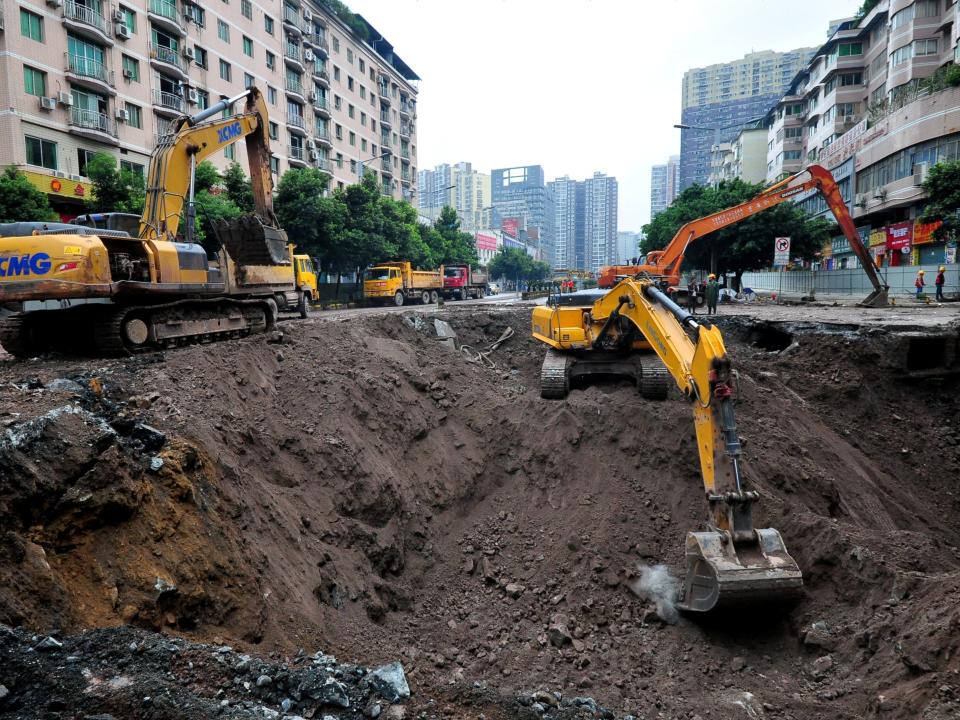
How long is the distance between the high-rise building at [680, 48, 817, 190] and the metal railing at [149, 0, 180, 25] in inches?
4669

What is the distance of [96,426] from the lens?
15.9 feet

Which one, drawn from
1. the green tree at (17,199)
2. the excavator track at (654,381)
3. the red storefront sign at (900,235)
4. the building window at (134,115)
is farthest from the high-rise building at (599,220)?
the excavator track at (654,381)

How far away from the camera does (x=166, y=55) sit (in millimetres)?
28781

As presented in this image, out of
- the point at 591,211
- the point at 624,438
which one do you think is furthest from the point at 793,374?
the point at 591,211

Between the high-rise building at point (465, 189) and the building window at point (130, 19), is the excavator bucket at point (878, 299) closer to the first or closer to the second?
the building window at point (130, 19)

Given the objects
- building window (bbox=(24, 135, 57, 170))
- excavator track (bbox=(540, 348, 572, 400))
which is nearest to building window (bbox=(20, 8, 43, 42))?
building window (bbox=(24, 135, 57, 170))

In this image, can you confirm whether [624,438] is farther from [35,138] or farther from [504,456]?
[35,138]

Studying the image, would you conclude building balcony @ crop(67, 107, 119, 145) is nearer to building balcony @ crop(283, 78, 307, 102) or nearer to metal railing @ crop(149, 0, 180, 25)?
metal railing @ crop(149, 0, 180, 25)

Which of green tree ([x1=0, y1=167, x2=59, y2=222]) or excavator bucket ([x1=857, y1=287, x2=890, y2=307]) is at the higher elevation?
green tree ([x1=0, y1=167, x2=59, y2=222])

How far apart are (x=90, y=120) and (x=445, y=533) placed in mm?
25002

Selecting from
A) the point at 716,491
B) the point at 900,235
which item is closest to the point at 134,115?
the point at 716,491

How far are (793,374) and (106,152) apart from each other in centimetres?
2641

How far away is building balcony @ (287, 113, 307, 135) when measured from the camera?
3997 cm

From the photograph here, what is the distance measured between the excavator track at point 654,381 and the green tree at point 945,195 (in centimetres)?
1788
